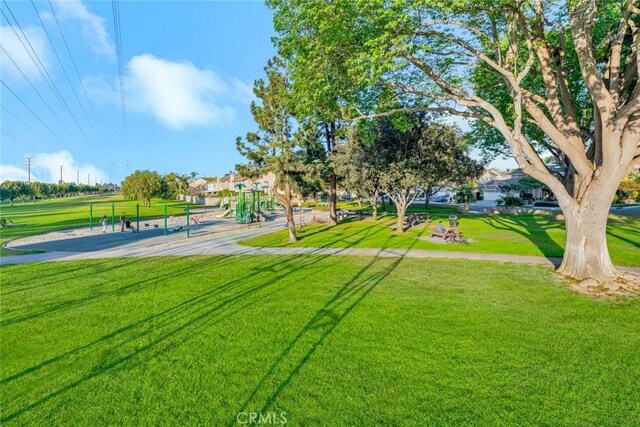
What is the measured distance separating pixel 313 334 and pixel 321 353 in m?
0.79

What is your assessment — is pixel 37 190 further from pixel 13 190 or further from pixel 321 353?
pixel 321 353

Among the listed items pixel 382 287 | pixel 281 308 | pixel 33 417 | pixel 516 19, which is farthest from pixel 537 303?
pixel 33 417

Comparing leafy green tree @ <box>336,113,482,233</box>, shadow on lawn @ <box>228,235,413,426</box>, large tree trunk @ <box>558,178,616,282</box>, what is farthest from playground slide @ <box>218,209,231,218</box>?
large tree trunk @ <box>558,178,616,282</box>

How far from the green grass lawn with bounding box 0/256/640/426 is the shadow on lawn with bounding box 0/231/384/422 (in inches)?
1.5

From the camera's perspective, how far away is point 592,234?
990cm

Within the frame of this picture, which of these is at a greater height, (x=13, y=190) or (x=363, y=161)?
(x=363, y=161)

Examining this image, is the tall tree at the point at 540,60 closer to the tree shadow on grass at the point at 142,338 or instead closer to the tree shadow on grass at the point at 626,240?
the tree shadow on grass at the point at 142,338

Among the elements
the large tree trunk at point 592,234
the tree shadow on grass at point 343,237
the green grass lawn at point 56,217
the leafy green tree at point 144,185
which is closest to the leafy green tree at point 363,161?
the tree shadow on grass at point 343,237

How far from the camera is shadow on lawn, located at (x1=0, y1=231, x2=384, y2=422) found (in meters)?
4.98

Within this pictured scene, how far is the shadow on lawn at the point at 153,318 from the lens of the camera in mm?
4980

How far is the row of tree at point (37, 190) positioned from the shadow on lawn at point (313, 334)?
317ft

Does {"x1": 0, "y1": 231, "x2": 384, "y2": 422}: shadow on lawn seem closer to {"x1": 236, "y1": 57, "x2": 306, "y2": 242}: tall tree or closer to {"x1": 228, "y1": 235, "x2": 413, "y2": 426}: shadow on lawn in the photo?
{"x1": 228, "y1": 235, "x2": 413, "y2": 426}: shadow on lawn

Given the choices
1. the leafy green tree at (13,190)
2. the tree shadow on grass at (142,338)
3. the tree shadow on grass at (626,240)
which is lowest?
the tree shadow on grass at (142,338)

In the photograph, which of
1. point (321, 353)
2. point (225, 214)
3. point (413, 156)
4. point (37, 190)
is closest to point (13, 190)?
point (37, 190)
